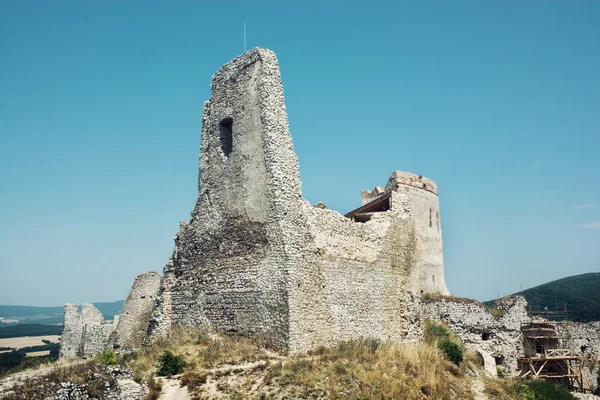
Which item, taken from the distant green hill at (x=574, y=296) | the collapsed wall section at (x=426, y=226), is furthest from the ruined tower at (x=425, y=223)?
the distant green hill at (x=574, y=296)

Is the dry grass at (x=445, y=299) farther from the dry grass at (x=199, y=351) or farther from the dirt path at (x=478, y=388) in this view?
the dry grass at (x=199, y=351)

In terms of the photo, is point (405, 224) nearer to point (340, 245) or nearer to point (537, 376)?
point (340, 245)

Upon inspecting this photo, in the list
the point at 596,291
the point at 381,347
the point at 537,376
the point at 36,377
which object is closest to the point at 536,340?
the point at 537,376

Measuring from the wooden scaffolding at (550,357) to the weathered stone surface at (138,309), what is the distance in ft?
58.3

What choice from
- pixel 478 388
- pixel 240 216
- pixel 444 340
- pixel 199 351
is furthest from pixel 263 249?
pixel 444 340

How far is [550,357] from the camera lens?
27.9 meters

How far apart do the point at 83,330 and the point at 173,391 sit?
13314mm

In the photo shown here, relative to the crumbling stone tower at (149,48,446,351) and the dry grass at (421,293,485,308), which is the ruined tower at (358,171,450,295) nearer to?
the dry grass at (421,293,485,308)

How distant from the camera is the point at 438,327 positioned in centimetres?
2427

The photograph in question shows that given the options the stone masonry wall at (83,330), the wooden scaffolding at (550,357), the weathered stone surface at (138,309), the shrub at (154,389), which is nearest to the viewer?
the shrub at (154,389)

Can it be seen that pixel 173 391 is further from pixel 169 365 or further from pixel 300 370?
pixel 300 370

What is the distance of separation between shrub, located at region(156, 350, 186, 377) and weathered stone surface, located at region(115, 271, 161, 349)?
5847mm

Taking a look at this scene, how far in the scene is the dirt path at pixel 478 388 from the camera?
664 inches

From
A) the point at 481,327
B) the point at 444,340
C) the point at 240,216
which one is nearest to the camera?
the point at 240,216
